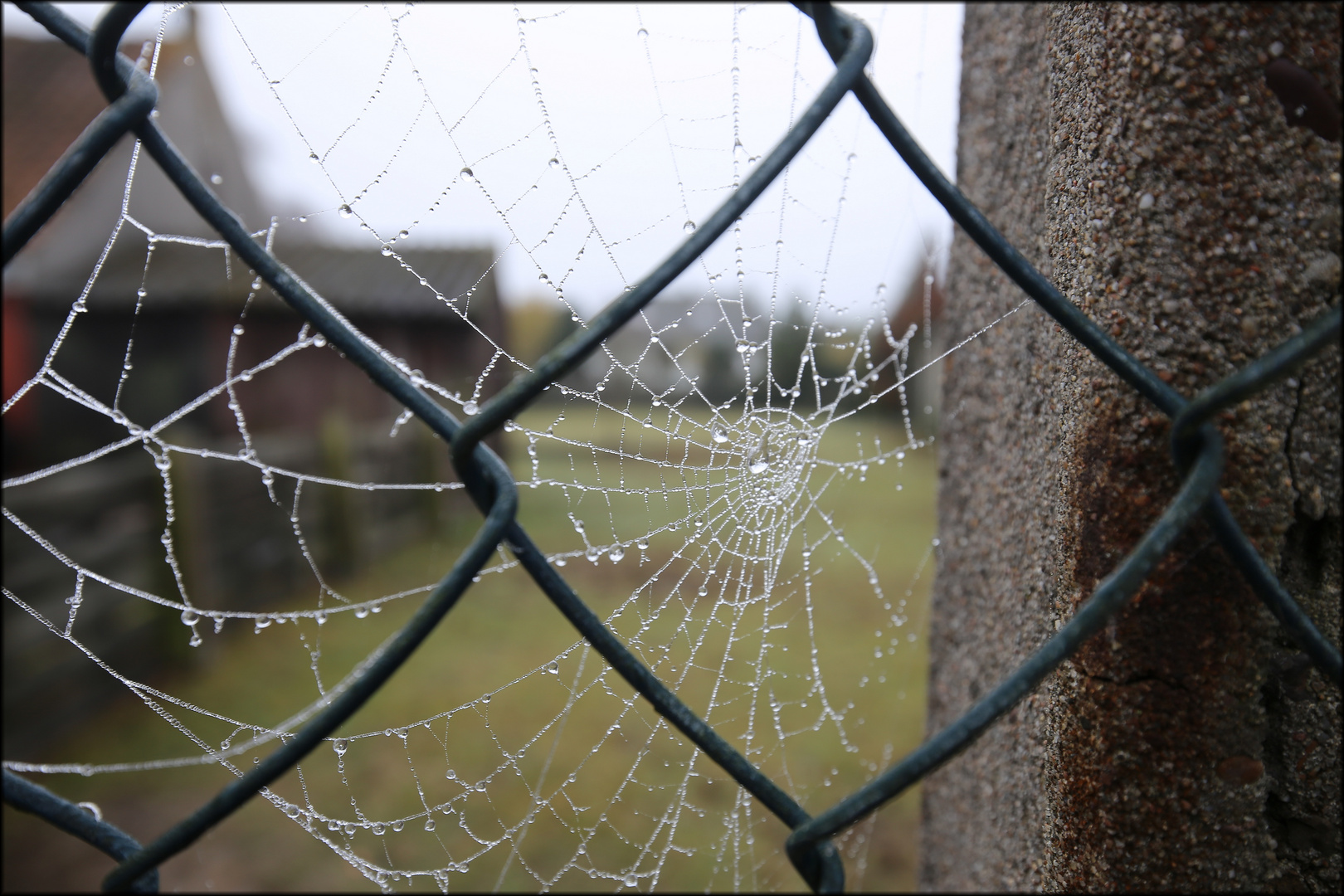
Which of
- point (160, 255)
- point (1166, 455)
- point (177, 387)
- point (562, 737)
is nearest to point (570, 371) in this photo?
point (1166, 455)

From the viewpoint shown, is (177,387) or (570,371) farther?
(177,387)

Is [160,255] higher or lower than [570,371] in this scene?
higher

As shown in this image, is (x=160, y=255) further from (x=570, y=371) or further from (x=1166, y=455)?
(x=1166, y=455)

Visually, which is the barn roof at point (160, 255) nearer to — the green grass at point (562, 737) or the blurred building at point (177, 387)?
the blurred building at point (177, 387)

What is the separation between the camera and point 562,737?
328 centimetres

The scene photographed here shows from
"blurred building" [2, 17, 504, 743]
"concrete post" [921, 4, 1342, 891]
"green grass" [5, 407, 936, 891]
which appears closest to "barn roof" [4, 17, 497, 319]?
"blurred building" [2, 17, 504, 743]

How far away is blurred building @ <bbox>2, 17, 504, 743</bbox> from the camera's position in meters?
3.61

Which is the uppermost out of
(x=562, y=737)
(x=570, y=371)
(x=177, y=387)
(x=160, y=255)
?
(x=160, y=255)

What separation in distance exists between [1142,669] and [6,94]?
6.44 m

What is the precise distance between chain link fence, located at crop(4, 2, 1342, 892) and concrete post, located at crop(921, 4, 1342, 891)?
0.05 m

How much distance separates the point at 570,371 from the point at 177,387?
32.9ft

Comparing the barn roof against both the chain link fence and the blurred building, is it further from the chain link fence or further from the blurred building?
the chain link fence


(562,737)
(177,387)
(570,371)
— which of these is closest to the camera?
(570,371)

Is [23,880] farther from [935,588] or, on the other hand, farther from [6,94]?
[6,94]
